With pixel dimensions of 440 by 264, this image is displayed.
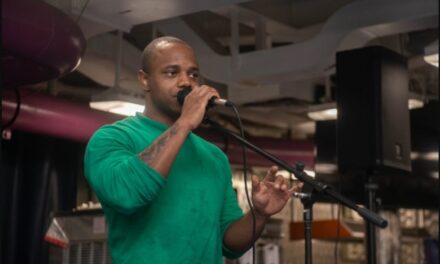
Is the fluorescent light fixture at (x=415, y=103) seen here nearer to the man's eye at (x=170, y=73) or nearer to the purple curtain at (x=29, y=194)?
the purple curtain at (x=29, y=194)

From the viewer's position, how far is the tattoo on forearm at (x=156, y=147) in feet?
4.97

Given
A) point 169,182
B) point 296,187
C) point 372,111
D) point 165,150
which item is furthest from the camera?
point 372,111

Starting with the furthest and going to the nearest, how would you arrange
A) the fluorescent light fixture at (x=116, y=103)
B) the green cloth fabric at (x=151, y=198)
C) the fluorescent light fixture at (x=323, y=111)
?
the fluorescent light fixture at (x=323, y=111), the fluorescent light fixture at (x=116, y=103), the green cloth fabric at (x=151, y=198)

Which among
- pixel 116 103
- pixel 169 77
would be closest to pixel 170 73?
pixel 169 77

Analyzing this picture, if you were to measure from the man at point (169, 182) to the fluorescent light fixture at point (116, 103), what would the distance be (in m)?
2.73

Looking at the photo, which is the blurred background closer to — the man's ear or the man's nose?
the man's ear

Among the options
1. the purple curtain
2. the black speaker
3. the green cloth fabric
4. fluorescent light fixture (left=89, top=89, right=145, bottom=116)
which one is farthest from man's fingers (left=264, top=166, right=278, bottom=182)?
the purple curtain

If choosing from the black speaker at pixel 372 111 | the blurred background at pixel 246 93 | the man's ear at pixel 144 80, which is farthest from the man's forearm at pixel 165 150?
the black speaker at pixel 372 111

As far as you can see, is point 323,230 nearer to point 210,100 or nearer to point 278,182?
point 278,182

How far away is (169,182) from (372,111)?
2091 mm

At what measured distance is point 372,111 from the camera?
3.54 metres

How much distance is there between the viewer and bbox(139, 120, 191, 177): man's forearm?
151cm

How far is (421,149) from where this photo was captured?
5.25m

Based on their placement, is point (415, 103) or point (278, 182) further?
point (415, 103)
